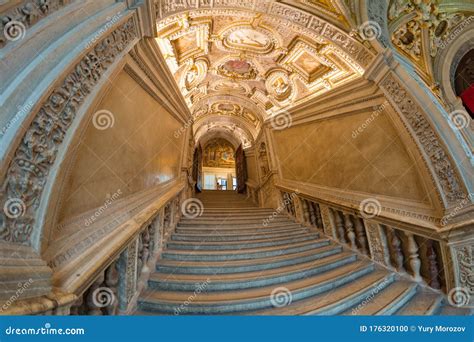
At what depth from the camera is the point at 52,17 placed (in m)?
1.50

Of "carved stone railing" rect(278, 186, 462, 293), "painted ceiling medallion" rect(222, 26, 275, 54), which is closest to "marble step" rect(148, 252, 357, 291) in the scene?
"carved stone railing" rect(278, 186, 462, 293)

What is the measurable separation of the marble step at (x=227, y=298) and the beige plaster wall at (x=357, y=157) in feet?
5.27

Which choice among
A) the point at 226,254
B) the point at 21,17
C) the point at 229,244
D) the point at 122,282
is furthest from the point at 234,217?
the point at 21,17

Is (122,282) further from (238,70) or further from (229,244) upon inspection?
(238,70)

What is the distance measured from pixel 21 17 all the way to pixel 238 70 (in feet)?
18.5

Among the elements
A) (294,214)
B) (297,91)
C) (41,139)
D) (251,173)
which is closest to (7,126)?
(41,139)

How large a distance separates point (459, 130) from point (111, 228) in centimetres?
402

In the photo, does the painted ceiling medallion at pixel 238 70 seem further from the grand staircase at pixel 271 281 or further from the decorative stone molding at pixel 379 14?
the grand staircase at pixel 271 281

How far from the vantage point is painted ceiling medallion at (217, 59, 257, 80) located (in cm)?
608

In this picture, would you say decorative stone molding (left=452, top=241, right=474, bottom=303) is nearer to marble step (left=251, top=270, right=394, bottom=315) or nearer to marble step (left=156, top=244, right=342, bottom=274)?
marble step (left=251, top=270, right=394, bottom=315)

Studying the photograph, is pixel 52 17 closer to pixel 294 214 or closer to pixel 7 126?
pixel 7 126

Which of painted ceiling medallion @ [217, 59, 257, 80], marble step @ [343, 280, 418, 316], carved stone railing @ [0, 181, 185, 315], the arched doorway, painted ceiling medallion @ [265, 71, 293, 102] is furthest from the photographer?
the arched doorway

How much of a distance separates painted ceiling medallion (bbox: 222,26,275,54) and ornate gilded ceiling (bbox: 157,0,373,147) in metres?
0.02

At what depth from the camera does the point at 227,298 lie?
218 cm
